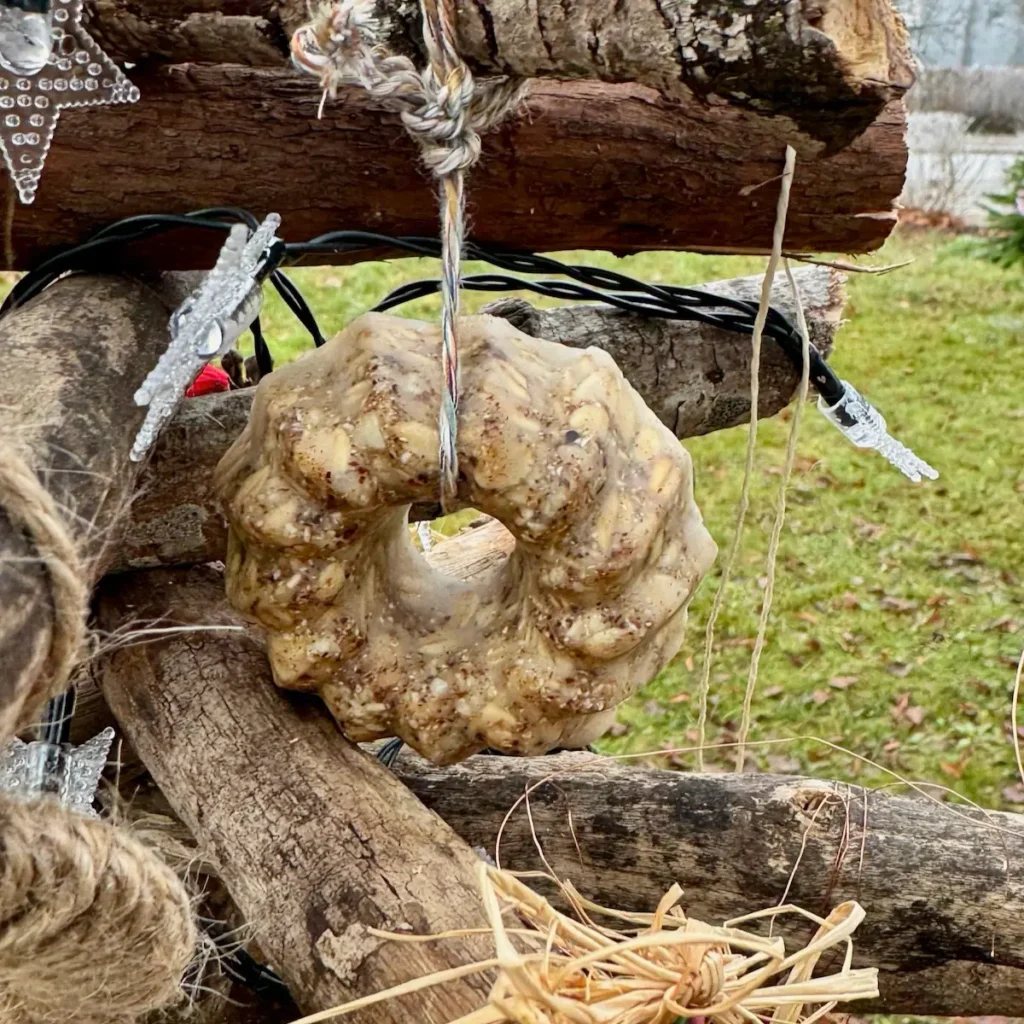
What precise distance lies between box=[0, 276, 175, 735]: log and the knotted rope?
21 cm

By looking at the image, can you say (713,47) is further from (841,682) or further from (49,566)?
(841,682)

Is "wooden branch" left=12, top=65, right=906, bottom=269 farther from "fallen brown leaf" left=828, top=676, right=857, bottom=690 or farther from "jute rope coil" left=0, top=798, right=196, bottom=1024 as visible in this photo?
"fallen brown leaf" left=828, top=676, right=857, bottom=690

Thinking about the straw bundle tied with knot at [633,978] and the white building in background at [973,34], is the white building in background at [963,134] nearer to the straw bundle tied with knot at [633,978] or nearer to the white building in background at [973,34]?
the white building in background at [973,34]

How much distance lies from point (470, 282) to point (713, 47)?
50 centimetres

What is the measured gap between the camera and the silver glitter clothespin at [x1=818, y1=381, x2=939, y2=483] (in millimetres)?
1182

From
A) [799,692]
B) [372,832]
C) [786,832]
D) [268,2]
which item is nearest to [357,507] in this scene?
[372,832]

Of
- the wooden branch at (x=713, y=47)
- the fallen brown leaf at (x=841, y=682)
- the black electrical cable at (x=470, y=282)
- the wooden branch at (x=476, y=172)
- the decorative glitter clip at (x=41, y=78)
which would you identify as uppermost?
the wooden branch at (x=713, y=47)

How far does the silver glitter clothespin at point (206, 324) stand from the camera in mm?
753

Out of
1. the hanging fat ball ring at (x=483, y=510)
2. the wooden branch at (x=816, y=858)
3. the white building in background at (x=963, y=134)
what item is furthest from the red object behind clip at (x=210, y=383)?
the white building in background at (x=963, y=134)

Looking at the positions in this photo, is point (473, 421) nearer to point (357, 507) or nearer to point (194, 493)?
point (357, 507)

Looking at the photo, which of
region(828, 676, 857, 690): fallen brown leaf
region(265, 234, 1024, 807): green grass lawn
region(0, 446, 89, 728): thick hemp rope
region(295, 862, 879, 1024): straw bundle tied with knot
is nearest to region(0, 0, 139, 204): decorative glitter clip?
region(0, 446, 89, 728): thick hemp rope

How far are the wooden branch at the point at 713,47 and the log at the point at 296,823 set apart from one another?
1.58 ft

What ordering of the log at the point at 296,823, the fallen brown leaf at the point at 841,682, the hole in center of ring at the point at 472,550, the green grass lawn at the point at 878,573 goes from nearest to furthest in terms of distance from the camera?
the log at the point at 296,823 → the hole in center of ring at the point at 472,550 → the green grass lawn at the point at 878,573 → the fallen brown leaf at the point at 841,682

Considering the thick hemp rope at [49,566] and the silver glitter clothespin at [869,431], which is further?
the silver glitter clothespin at [869,431]
